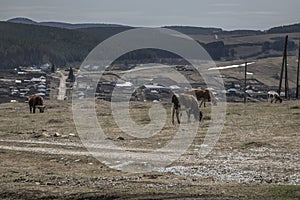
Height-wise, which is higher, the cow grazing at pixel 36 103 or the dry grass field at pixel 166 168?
the cow grazing at pixel 36 103

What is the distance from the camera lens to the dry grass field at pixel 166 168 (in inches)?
632

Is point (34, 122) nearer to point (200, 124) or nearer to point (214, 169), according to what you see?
point (200, 124)

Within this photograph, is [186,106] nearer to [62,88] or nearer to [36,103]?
[36,103]

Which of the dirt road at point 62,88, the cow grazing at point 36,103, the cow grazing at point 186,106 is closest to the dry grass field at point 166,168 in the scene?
the cow grazing at point 186,106

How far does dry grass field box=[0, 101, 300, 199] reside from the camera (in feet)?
52.6

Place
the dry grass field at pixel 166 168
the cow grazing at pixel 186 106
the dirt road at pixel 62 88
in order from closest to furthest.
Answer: the dry grass field at pixel 166 168 < the cow grazing at pixel 186 106 < the dirt road at pixel 62 88

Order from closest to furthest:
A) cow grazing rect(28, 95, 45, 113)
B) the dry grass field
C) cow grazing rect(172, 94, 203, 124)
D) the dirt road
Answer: the dry grass field → cow grazing rect(172, 94, 203, 124) → cow grazing rect(28, 95, 45, 113) → the dirt road

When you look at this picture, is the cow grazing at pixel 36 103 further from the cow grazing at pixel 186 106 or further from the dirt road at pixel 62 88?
the dirt road at pixel 62 88

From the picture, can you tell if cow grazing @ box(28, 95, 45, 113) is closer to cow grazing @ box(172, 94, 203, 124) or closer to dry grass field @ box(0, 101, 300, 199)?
dry grass field @ box(0, 101, 300, 199)

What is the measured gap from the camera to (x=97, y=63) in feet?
303

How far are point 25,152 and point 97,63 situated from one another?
6733 centimetres

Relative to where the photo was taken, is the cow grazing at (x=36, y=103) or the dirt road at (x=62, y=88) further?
the dirt road at (x=62, y=88)

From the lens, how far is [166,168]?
804 inches

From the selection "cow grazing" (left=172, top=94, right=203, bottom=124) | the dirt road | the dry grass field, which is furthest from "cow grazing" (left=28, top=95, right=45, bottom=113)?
the dirt road
